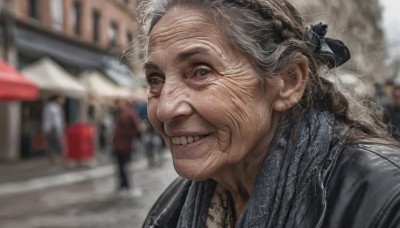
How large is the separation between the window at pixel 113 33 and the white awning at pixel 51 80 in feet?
37.9

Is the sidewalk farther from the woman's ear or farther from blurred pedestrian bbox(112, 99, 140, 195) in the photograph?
the woman's ear

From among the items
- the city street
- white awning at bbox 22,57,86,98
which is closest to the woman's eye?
the city street


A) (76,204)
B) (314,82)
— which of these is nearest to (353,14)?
(76,204)

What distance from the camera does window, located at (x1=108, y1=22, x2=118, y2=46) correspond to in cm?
2783

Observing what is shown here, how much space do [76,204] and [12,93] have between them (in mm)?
2599

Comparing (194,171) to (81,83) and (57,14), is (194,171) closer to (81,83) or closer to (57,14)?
(81,83)

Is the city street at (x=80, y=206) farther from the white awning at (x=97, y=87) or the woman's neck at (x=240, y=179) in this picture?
the white awning at (x=97, y=87)

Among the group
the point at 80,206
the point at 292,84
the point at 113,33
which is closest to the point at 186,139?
the point at 292,84

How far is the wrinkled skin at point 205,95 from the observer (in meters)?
1.40

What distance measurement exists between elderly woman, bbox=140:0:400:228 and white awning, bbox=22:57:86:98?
46.3ft

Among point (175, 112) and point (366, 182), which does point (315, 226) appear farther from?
point (175, 112)

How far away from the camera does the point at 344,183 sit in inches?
49.6

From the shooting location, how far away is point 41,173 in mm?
13266

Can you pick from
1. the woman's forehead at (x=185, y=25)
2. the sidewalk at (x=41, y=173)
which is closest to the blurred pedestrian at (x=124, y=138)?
the sidewalk at (x=41, y=173)
